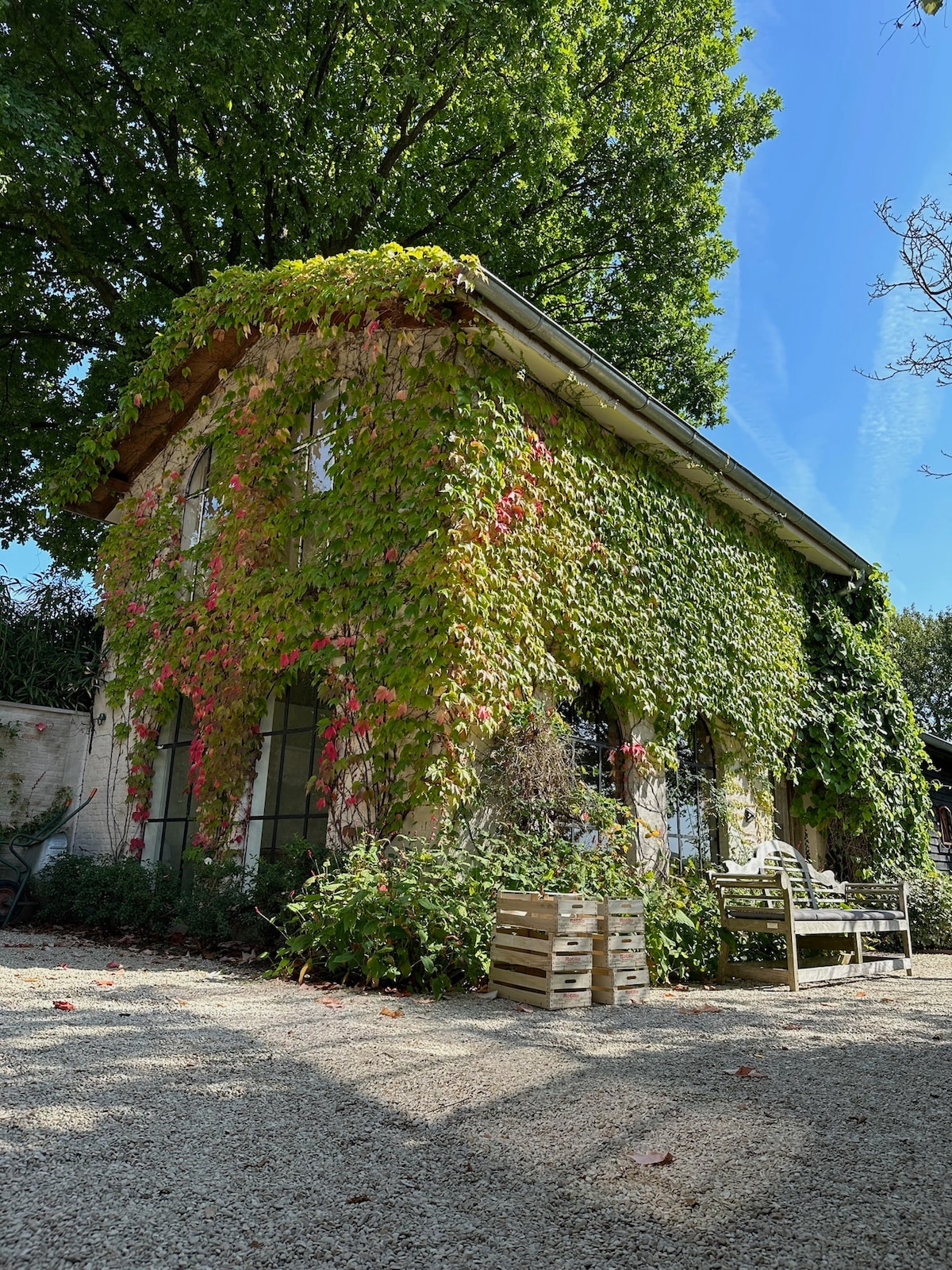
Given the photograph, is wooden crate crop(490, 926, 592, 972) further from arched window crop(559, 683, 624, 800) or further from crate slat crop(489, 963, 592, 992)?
arched window crop(559, 683, 624, 800)

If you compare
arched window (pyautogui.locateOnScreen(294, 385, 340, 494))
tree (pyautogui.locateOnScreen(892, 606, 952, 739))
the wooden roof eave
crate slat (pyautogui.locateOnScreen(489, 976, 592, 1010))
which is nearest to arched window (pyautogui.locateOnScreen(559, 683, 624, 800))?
crate slat (pyautogui.locateOnScreen(489, 976, 592, 1010))

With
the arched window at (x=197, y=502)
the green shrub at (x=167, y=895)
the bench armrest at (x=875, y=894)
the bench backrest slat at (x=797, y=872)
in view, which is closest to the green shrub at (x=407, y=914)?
the green shrub at (x=167, y=895)

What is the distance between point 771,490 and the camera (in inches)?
360

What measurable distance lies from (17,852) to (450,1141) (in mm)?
7830

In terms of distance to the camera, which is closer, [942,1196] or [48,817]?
[942,1196]

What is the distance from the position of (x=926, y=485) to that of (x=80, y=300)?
13.5 metres

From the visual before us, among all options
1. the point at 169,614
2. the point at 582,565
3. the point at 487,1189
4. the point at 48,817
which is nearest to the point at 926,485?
the point at 582,565

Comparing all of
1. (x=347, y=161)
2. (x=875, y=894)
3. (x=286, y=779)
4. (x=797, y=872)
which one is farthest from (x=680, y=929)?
Result: (x=347, y=161)

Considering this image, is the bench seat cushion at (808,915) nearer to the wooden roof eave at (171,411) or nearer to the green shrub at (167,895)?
the green shrub at (167,895)

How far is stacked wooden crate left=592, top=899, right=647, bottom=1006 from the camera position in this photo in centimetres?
494

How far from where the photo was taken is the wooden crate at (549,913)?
4686 millimetres

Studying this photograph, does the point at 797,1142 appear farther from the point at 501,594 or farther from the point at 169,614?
the point at 169,614

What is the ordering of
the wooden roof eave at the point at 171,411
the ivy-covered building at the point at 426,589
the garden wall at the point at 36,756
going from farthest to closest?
1. the garden wall at the point at 36,756
2. the wooden roof eave at the point at 171,411
3. the ivy-covered building at the point at 426,589

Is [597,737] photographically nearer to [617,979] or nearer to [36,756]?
[617,979]
